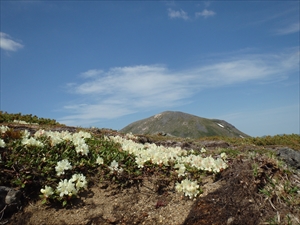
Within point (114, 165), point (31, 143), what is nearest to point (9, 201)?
point (31, 143)

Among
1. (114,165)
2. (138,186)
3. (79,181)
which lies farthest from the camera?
(114,165)

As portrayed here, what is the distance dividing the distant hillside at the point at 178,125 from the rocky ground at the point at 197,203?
74.8 meters

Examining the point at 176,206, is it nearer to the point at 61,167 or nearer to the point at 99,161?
the point at 99,161

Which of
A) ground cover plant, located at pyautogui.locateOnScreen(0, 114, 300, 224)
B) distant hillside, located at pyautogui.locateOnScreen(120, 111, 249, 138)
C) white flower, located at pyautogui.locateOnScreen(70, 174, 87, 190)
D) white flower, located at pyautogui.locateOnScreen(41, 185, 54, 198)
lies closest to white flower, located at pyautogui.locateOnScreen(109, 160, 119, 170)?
ground cover plant, located at pyautogui.locateOnScreen(0, 114, 300, 224)

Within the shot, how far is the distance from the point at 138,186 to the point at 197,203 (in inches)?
60.3

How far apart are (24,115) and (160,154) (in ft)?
→ 54.3

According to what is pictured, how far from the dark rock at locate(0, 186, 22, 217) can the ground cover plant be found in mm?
121

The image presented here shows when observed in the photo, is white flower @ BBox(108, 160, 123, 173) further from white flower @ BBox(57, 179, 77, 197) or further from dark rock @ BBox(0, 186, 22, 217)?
dark rock @ BBox(0, 186, 22, 217)

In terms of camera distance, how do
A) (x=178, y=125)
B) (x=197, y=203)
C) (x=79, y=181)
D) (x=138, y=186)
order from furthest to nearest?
1. (x=178, y=125)
2. (x=138, y=186)
3. (x=79, y=181)
4. (x=197, y=203)

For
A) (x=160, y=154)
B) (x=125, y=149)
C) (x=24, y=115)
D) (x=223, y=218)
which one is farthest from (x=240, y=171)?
(x=24, y=115)

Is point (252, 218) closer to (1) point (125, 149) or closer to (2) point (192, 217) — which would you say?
(2) point (192, 217)

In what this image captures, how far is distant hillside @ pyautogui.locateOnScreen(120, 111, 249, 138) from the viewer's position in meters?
85.4

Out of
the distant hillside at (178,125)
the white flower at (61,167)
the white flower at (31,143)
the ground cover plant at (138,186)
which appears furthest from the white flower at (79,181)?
the distant hillside at (178,125)

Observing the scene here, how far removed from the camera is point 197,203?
18.1 ft
